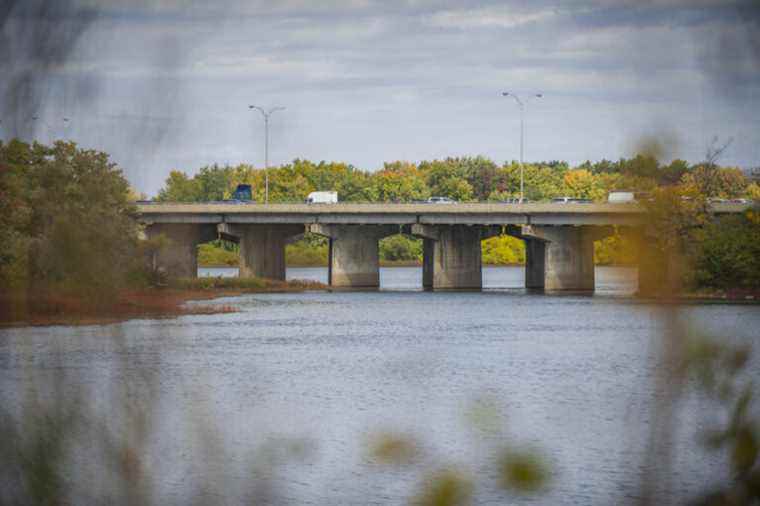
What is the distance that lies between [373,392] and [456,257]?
281 feet

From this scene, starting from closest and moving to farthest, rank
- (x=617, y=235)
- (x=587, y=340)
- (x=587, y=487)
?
1. (x=617, y=235)
2. (x=587, y=487)
3. (x=587, y=340)

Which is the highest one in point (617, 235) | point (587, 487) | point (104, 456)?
point (617, 235)

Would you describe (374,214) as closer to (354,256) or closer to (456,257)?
(354,256)

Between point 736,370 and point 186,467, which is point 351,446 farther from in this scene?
point 736,370

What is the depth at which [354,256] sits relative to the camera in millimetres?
127375

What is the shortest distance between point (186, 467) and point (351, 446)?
16.8 feet

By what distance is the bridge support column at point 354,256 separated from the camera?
126625 millimetres

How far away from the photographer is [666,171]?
15.4 feet

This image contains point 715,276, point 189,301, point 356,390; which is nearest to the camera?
point 356,390

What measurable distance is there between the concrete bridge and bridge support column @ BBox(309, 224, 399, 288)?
0.34 ft

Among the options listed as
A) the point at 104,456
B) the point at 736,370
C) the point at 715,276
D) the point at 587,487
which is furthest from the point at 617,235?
the point at 715,276

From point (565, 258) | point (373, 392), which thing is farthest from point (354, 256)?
point (373, 392)

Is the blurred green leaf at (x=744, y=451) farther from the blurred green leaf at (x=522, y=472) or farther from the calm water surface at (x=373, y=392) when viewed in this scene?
the blurred green leaf at (x=522, y=472)

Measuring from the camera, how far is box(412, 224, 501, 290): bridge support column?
4906 inches
